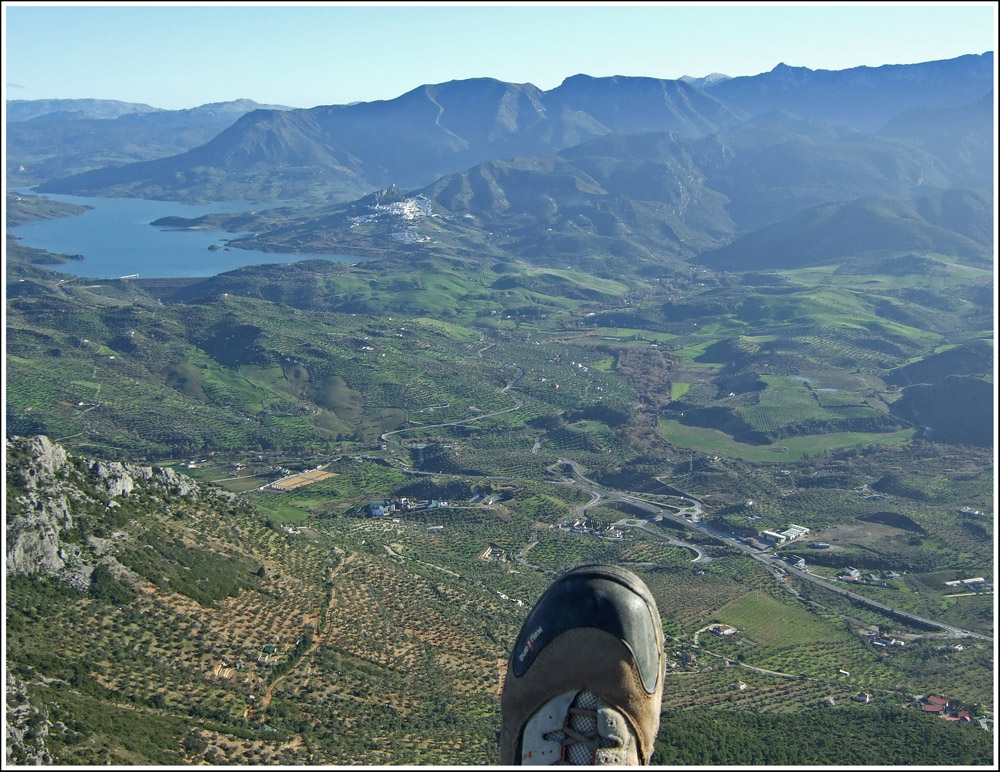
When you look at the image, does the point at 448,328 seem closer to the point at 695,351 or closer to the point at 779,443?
the point at 695,351

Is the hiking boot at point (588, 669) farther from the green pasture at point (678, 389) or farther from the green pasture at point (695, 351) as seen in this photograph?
the green pasture at point (695, 351)

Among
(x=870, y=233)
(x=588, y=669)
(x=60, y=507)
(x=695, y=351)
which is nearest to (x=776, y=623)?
(x=60, y=507)

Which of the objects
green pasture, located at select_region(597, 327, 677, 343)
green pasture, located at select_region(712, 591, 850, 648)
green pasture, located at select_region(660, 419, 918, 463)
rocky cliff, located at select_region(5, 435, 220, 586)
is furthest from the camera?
green pasture, located at select_region(597, 327, 677, 343)

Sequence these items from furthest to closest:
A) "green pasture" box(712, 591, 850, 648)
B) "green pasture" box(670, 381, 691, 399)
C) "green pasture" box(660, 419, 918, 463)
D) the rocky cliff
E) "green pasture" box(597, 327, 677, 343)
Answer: "green pasture" box(597, 327, 677, 343), "green pasture" box(670, 381, 691, 399), "green pasture" box(660, 419, 918, 463), "green pasture" box(712, 591, 850, 648), the rocky cliff

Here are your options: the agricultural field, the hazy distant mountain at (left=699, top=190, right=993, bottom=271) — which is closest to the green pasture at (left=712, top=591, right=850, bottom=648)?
the agricultural field

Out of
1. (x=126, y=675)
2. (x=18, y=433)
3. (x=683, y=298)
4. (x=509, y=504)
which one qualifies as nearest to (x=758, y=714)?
(x=126, y=675)

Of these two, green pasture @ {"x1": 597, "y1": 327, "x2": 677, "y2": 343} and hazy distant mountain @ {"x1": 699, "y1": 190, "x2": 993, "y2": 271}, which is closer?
green pasture @ {"x1": 597, "y1": 327, "x2": 677, "y2": 343}

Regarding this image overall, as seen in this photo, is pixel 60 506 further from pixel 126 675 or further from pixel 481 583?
pixel 481 583

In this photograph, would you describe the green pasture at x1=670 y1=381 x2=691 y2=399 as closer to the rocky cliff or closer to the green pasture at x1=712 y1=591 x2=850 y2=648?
the green pasture at x1=712 y1=591 x2=850 y2=648
